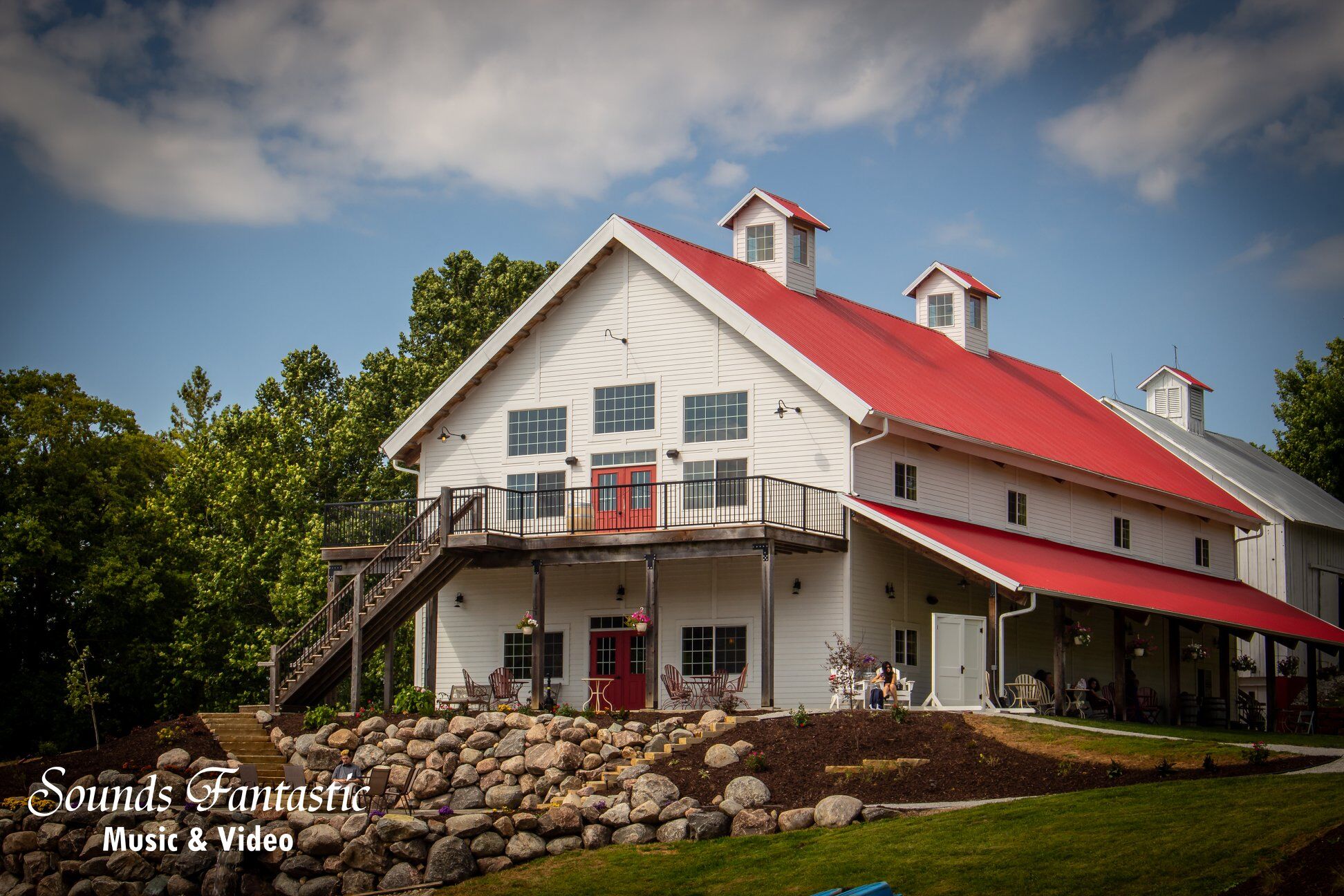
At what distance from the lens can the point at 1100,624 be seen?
122 feet

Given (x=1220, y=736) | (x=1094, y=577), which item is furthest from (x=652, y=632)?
(x=1220, y=736)

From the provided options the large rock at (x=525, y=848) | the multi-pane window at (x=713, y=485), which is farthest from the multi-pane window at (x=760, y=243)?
the large rock at (x=525, y=848)

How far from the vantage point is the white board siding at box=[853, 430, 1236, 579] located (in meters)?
30.5

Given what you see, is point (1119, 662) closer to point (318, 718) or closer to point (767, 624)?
point (767, 624)

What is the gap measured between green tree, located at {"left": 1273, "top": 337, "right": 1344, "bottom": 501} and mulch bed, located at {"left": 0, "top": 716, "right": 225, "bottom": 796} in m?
42.3

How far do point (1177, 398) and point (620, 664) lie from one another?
1088 inches

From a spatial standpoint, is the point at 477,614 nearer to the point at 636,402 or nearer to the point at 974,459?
the point at 636,402

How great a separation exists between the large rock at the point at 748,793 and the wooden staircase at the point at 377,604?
388 inches

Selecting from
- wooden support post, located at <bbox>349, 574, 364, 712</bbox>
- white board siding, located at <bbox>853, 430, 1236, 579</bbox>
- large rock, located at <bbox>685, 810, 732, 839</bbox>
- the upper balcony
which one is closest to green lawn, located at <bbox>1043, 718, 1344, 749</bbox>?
the upper balcony

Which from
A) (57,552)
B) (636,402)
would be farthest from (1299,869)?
(57,552)

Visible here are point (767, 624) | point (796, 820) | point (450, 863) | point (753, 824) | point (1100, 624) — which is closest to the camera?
point (796, 820)

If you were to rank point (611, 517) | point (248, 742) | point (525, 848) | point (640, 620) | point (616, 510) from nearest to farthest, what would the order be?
point (525, 848)
point (248, 742)
point (640, 620)
point (611, 517)
point (616, 510)

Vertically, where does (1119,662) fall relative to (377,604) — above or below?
below

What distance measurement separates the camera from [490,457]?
3306 centimetres
